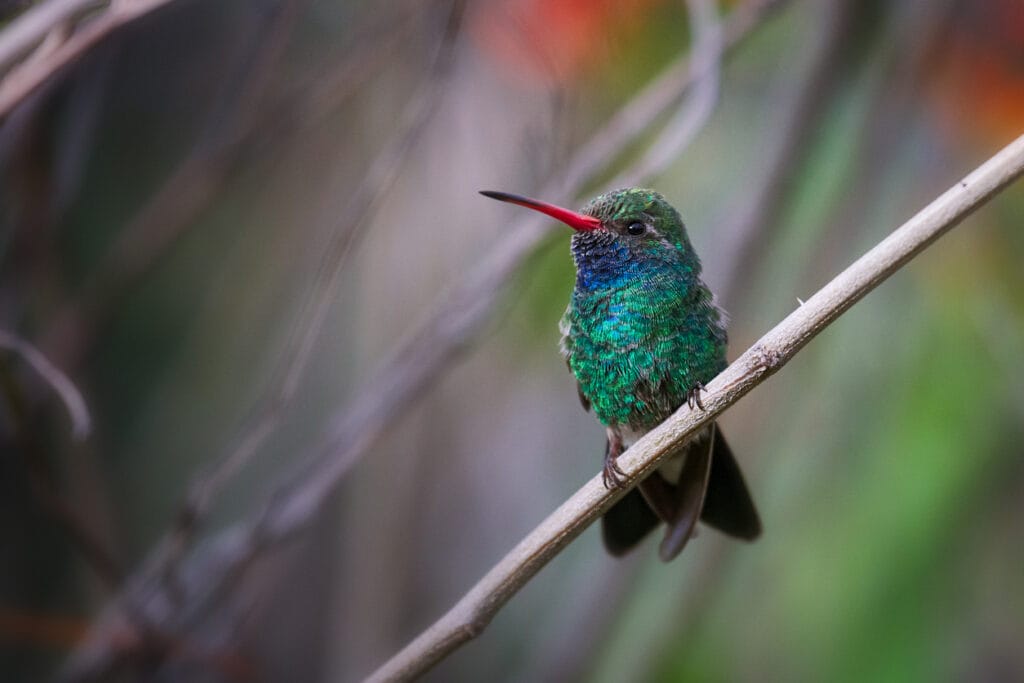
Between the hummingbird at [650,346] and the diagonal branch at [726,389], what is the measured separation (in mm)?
375

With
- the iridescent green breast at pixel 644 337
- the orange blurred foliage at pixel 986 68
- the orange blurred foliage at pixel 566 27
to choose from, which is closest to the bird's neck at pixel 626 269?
the iridescent green breast at pixel 644 337

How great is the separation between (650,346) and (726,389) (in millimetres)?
514

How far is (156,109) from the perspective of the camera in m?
3.42

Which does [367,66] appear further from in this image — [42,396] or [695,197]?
[42,396]

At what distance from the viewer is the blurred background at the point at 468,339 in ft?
7.74

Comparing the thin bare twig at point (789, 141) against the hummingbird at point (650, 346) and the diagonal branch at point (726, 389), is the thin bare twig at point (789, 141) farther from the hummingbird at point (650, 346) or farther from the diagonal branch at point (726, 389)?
the diagonal branch at point (726, 389)

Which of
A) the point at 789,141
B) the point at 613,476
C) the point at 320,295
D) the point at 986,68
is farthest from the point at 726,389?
the point at 986,68

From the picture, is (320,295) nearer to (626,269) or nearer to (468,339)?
(468,339)

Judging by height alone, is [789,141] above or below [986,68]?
above

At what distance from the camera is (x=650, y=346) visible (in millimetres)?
1899

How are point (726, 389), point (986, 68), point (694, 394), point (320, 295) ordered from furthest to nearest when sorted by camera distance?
point (986, 68)
point (320, 295)
point (694, 394)
point (726, 389)

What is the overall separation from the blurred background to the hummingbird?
0.28 meters

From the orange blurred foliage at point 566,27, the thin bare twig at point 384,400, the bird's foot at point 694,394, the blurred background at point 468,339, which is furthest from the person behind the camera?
the orange blurred foliage at point 566,27

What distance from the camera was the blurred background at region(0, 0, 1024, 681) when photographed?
7.74 feet
